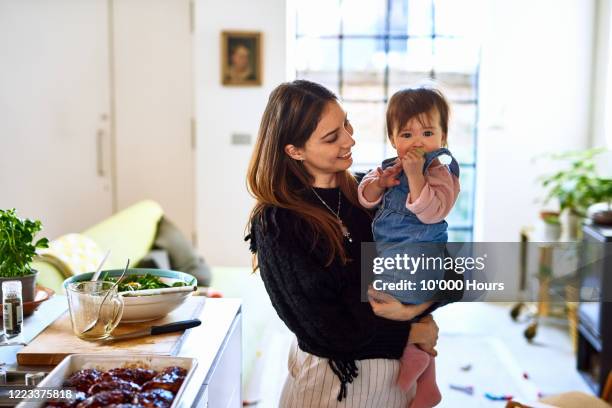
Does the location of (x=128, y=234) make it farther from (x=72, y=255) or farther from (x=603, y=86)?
(x=603, y=86)

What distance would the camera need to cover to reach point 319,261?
1.54 m

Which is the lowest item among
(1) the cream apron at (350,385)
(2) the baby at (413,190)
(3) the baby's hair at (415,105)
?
Result: (1) the cream apron at (350,385)

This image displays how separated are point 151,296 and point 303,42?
4.10 m

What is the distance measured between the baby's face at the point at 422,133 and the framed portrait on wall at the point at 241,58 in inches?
139

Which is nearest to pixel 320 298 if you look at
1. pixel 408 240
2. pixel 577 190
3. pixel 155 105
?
pixel 408 240

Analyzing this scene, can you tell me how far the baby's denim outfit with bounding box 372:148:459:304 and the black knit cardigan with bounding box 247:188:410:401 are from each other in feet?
0.21

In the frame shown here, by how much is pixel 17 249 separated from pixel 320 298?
29.1 inches

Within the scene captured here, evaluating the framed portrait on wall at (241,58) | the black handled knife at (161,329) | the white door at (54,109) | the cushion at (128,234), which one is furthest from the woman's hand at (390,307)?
the white door at (54,109)

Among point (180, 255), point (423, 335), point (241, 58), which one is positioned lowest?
point (180, 255)

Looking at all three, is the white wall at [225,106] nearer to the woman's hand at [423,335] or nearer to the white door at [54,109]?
the white door at [54,109]

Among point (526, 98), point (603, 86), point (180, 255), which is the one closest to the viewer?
point (180, 255)

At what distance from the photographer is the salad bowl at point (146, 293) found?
1602 mm

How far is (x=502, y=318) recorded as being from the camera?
477cm

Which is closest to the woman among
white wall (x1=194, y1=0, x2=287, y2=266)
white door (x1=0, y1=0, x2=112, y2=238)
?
white wall (x1=194, y1=0, x2=287, y2=266)
